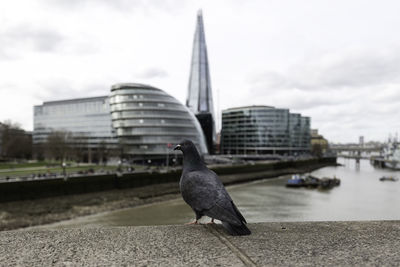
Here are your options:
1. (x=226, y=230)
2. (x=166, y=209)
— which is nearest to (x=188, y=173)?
(x=226, y=230)

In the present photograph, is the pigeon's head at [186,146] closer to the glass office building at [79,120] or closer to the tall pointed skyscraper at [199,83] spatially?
the glass office building at [79,120]

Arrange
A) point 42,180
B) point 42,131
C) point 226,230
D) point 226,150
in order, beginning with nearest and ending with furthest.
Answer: point 226,230 → point 42,180 → point 42,131 → point 226,150

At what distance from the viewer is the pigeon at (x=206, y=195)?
4.71 m

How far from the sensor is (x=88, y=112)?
10256cm

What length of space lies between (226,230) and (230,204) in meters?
0.38

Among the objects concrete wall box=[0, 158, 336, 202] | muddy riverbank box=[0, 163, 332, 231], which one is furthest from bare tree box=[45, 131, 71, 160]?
muddy riverbank box=[0, 163, 332, 231]

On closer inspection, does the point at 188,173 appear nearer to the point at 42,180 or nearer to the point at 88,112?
Result: the point at 42,180

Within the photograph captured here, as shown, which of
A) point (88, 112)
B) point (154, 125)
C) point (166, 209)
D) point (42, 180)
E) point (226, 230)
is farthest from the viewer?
point (88, 112)

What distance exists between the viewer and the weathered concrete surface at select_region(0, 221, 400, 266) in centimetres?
371

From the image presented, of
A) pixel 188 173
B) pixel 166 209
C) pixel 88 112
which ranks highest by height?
pixel 88 112

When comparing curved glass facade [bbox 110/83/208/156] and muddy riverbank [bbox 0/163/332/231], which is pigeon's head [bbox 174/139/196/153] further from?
curved glass facade [bbox 110/83/208/156]

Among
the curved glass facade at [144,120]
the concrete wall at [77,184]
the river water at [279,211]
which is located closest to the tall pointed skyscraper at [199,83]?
the curved glass facade at [144,120]

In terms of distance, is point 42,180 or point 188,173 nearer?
point 188,173

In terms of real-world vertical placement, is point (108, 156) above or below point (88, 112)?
below
